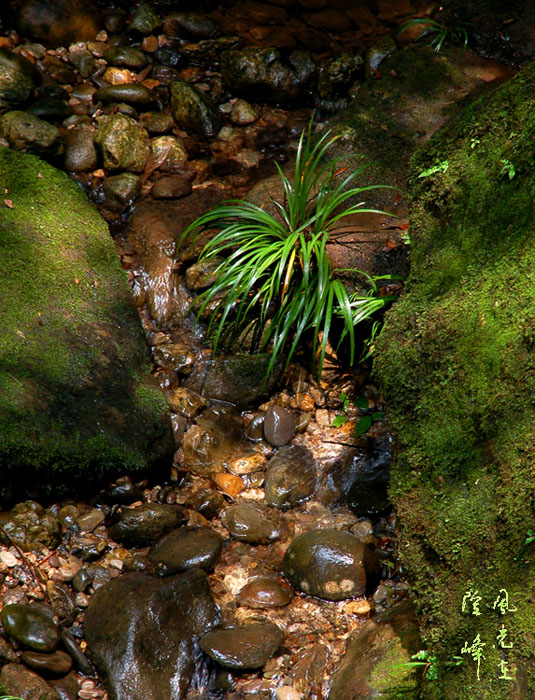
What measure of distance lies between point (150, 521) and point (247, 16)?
5.42 metres

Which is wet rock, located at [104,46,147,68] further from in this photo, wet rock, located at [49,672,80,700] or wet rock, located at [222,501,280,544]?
wet rock, located at [49,672,80,700]

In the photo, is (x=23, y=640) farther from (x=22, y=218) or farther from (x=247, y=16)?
(x=247, y=16)

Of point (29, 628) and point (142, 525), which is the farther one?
point (142, 525)

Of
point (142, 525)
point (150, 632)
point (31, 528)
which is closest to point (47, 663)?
point (150, 632)

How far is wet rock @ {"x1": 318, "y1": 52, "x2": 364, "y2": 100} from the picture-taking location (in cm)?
578

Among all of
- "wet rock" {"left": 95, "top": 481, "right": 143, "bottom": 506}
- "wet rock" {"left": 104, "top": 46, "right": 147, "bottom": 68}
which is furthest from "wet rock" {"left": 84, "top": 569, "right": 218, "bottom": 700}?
"wet rock" {"left": 104, "top": 46, "right": 147, "bottom": 68}

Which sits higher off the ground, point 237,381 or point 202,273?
point 202,273

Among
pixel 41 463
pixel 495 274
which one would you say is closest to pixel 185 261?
pixel 41 463

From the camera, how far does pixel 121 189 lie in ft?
16.4

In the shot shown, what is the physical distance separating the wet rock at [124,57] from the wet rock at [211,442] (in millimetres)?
3753

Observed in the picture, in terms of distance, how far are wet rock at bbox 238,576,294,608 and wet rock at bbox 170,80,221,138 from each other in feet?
13.2

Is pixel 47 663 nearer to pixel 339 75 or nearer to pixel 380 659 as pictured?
pixel 380 659

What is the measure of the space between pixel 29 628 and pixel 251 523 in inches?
48.9

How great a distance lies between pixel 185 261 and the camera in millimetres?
4598
